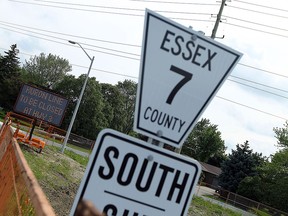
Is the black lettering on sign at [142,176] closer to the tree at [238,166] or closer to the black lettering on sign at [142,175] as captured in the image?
the black lettering on sign at [142,175]

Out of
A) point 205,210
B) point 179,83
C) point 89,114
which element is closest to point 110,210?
point 179,83

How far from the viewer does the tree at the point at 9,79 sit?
234ft

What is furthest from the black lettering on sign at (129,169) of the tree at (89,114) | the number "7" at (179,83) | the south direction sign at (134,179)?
the tree at (89,114)

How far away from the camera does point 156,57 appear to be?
8.61ft

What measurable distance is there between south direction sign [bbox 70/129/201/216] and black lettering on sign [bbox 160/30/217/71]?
0.60 metres

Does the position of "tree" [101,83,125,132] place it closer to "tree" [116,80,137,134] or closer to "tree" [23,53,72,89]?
"tree" [116,80,137,134]

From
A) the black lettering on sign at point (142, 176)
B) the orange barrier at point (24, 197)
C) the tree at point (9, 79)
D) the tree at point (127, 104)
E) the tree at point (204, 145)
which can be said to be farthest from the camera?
the tree at point (204, 145)

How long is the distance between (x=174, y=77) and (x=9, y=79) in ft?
242

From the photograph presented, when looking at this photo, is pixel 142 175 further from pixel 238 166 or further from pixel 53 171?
pixel 238 166

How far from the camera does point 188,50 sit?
8.85ft

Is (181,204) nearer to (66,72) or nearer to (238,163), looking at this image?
(238,163)

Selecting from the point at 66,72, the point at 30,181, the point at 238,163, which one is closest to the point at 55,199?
the point at 30,181

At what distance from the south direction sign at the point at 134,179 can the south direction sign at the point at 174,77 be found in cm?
13

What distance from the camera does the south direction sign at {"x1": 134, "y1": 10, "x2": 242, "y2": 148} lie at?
2617 millimetres
